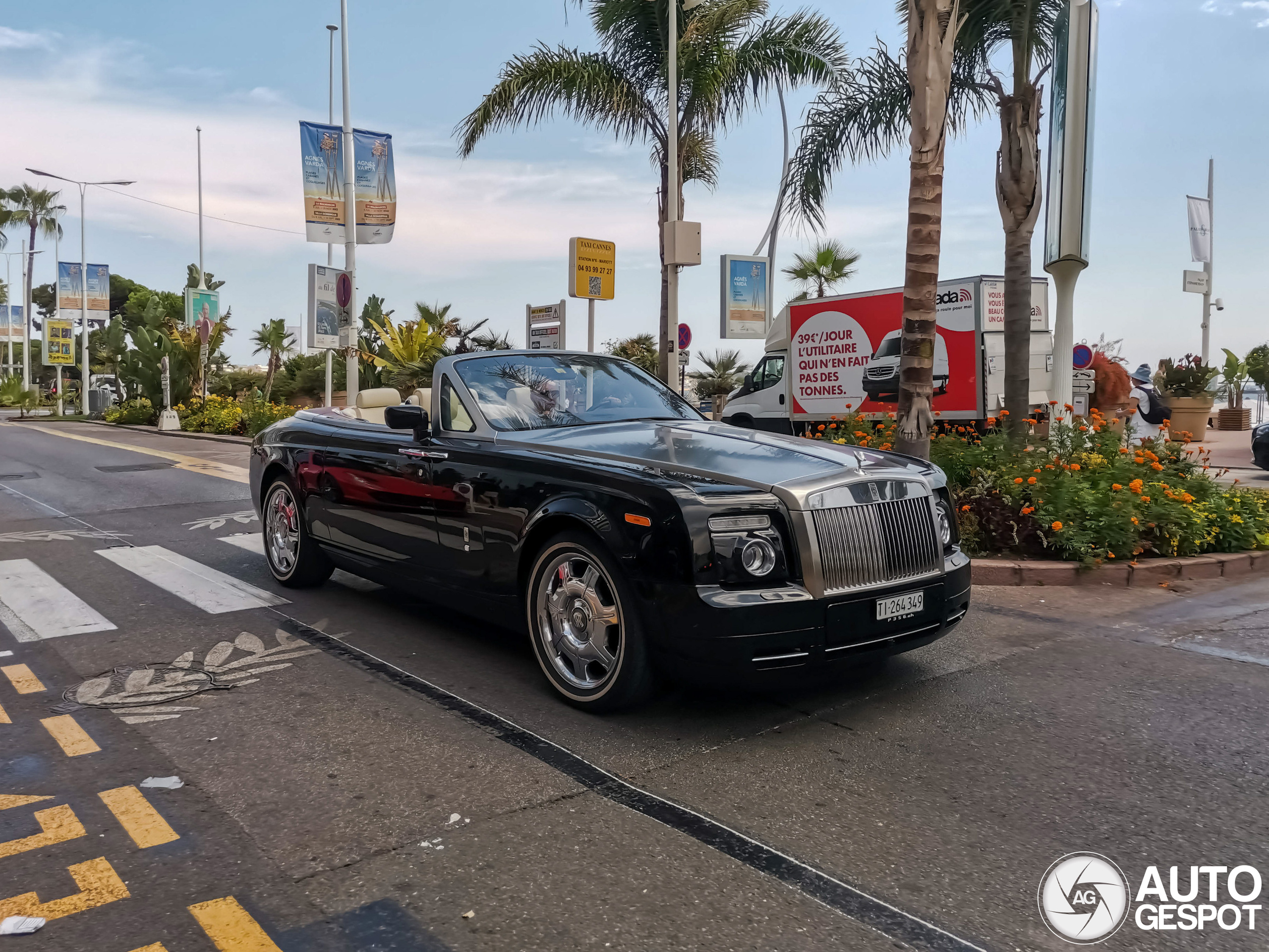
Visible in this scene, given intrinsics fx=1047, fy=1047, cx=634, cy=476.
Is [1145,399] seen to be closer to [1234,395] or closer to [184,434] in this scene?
[1234,395]

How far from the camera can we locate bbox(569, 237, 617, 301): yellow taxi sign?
17625mm

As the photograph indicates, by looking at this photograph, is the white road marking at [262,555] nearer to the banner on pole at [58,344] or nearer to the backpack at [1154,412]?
the backpack at [1154,412]

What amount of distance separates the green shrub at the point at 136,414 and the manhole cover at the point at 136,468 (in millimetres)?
19740

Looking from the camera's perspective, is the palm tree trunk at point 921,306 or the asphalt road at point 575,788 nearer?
the asphalt road at point 575,788

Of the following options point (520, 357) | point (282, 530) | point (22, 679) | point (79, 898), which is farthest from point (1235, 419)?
point (79, 898)

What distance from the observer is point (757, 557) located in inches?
163

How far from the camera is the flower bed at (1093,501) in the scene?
7.87m

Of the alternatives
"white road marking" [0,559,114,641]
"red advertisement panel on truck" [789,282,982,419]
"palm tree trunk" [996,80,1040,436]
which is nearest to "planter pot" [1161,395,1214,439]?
"red advertisement panel on truck" [789,282,982,419]

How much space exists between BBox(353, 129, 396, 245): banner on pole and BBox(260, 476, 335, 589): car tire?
16.7m

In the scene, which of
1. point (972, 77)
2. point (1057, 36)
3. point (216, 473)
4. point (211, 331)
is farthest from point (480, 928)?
point (211, 331)

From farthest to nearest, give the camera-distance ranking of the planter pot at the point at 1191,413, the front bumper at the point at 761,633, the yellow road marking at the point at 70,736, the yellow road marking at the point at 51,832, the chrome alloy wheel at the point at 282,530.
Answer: the planter pot at the point at 1191,413, the chrome alloy wheel at the point at 282,530, the yellow road marking at the point at 70,736, the front bumper at the point at 761,633, the yellow road marking at the point at 51,832

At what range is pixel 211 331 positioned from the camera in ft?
115

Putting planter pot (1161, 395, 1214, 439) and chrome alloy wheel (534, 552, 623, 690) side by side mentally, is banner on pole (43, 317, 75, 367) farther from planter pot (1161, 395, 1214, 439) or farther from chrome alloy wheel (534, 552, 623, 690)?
chrome alloy wheel (534, 552, 623, 690)

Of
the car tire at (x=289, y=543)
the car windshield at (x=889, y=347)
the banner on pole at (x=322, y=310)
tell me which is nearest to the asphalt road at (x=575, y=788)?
the car tire at (x=289, y=543)
